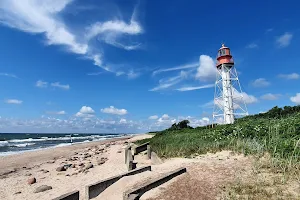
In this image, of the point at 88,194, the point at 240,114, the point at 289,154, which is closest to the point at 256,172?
the point at 289,154

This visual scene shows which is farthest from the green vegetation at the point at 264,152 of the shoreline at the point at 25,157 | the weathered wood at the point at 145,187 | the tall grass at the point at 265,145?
the shoreline at the point at 25,157

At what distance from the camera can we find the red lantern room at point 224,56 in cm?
4043

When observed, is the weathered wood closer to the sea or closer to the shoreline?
the shoreline

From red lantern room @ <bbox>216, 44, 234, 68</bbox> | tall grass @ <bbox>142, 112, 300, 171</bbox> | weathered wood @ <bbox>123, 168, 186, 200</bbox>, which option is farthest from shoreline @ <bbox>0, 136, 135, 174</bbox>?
red lantern room @ <bbox>216, 44, 234, 68</bbox>

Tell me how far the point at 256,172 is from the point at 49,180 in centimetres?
893

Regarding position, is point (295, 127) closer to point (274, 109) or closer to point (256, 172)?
point (256, 172)

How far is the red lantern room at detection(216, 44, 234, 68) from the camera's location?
133 ft

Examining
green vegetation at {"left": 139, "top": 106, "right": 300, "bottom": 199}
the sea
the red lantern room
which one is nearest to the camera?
green vegetation at {"left": 139, "top": 106, "right": 300, "bottom": 199}

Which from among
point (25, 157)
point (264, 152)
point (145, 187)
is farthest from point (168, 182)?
point (25, 157)

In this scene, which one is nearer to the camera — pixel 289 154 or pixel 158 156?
pixel 289 154

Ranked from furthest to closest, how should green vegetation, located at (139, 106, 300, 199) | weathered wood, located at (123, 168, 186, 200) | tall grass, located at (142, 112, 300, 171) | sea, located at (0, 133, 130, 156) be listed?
Answer: sea, located at (0, 133, 130, 156), tall grass, located at (142, 112, 300, 171), green vegetation, located at (139, 106, 300, 199), weathered wood, located at (123, 168, 186, 200)

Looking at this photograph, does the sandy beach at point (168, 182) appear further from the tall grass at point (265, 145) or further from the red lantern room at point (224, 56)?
the red lantern room at point (224, 56)

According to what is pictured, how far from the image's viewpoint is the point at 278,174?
307 inches

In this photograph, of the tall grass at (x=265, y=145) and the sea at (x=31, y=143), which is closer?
the tall grass at (x=265, y=145)
